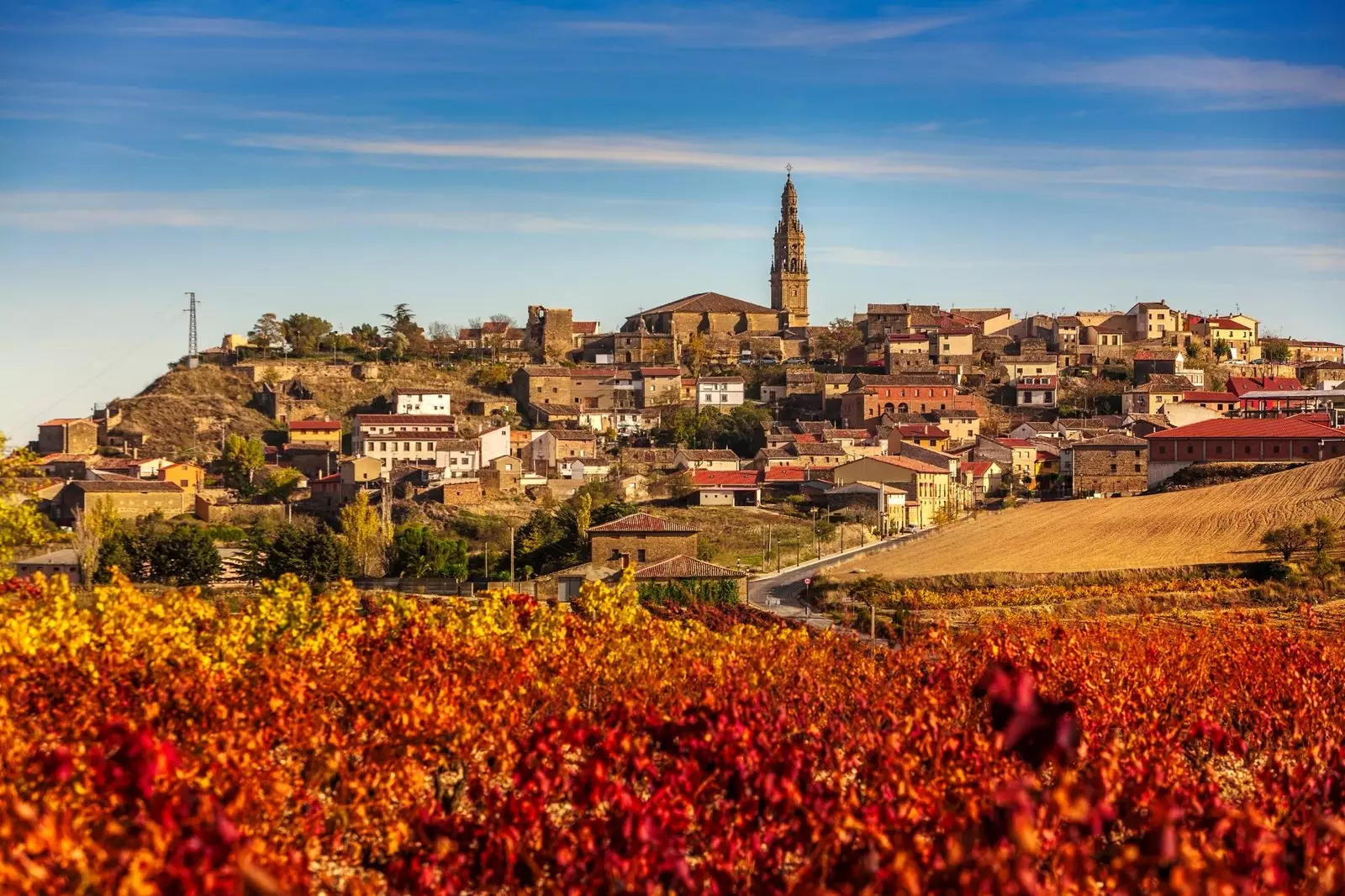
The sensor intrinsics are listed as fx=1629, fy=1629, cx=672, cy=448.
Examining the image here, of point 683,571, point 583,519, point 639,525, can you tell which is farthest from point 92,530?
point 683,571

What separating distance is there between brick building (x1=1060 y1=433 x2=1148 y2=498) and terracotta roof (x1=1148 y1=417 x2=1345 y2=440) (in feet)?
3.54

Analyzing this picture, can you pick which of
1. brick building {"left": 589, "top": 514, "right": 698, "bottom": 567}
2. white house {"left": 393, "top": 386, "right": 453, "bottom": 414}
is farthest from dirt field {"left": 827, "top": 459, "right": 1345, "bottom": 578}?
white house {"left": 393, "top": 386, "right": 453, "bottom": 414}

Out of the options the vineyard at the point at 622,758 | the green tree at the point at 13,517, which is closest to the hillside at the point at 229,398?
the green tree at the point at 13,517

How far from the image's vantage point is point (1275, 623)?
32.6m

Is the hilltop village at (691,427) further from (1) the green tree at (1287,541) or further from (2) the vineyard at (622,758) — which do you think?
(2) the vineyard at (622,758)

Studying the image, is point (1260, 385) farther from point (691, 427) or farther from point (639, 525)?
point (639, 525)

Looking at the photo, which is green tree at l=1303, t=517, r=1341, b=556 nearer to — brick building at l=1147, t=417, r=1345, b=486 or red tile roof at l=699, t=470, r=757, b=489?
brick building at l=1147, t=417, r=1345, b=486

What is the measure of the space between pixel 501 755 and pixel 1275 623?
76.2 ft

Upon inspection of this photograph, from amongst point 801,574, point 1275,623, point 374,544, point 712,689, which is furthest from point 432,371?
point 712,689

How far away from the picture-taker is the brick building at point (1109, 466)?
209 feet

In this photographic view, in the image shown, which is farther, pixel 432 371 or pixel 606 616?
pixel 432 371

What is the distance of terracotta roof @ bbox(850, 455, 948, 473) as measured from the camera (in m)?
63.2

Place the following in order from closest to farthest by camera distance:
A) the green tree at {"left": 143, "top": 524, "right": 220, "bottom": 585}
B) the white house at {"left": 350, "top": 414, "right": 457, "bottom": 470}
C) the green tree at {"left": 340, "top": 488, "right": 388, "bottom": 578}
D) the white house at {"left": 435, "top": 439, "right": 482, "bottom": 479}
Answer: the green tree at {"left": 143, "top": 524, "right": 220, "bottom": 585}, the green tree at {"left": 340, "top": 488, "right": 388, "bottom": 578}, the white house at {"left": 435, "top": 439, "right": 482, "bottom": 479}, the white house at {"left": 350, "top": 414, "right": 457, "bottom": 470}

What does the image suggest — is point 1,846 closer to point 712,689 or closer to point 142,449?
point 712,689
